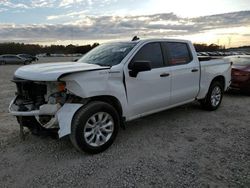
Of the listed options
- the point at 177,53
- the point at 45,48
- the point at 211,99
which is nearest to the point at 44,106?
the point at 177,53

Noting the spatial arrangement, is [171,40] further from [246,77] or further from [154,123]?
[246,77]

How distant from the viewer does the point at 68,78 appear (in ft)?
12.0

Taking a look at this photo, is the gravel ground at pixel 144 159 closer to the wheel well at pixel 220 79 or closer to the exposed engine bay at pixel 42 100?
the exposed engine bay at pixel 42 100

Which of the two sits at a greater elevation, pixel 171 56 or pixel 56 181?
pixel 171 56

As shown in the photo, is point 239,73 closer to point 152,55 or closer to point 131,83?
point 152,55

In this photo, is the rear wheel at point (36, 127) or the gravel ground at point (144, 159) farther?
the rear wheel at point (36, 127)

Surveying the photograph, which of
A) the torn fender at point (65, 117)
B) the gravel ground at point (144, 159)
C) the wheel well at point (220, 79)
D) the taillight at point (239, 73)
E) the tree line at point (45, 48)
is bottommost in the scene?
the tree line at point (45, 48)

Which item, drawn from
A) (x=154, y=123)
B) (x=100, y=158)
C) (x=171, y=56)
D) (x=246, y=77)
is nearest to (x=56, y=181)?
(x=100, y=158)

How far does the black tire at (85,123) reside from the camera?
12.4 feet

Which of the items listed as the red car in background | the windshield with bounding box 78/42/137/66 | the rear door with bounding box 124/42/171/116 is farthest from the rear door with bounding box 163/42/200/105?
the red car in background

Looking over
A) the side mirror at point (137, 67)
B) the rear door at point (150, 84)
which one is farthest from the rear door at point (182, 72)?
the side mirror at point (137, 67)

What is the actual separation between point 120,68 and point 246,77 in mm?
6153

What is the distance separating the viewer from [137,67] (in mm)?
4320

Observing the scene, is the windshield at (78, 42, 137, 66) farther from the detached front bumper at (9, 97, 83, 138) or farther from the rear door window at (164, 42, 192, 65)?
the detached front bumper at (9, 97, 83, 138)
